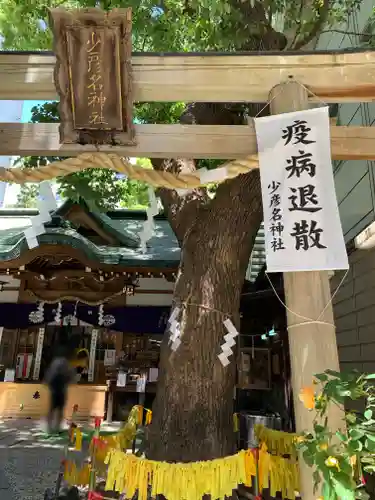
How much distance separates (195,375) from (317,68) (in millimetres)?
2965

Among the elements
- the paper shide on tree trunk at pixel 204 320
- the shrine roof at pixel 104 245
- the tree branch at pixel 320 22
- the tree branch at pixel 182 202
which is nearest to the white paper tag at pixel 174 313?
the paper shide on tree trunk at pixel 204 320

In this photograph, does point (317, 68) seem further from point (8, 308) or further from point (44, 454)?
point (8, 308)

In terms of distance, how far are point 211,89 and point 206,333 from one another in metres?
2.29

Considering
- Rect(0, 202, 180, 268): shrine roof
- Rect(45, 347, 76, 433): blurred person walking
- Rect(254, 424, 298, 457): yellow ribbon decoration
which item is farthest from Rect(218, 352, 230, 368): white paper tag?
Rect(45, 347, 76, 433): blurred person walking

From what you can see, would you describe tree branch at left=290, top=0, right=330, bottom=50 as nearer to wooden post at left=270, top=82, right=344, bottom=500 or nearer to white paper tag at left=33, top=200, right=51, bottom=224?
wooden post at left=270, top=82, right=344, bottom=500

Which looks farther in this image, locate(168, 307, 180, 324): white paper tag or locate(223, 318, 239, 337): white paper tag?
locate(168, 307, 180, 324): white paper tag

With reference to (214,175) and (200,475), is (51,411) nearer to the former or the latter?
(200,475)

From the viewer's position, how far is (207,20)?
16.1ft

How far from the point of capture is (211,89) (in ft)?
10.8

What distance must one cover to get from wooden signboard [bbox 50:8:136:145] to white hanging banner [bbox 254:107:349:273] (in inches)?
44.2

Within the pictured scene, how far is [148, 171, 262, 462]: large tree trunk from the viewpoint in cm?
379

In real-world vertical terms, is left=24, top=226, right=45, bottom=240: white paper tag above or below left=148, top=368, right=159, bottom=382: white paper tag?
above

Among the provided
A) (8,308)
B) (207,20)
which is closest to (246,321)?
(8,308)

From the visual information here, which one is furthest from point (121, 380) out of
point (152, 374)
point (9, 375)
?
point (9, 375)
